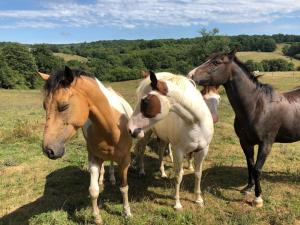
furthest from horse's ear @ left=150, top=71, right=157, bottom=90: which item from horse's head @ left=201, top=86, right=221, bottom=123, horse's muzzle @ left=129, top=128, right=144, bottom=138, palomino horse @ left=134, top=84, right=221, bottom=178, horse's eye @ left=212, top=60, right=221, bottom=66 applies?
horse's head @ left=201, top=86, right=221, bottom=123

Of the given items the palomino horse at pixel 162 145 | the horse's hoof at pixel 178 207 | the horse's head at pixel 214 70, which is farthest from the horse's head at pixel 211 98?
the horse's hoof at pixel 178 207

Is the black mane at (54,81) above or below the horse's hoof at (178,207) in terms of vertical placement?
above

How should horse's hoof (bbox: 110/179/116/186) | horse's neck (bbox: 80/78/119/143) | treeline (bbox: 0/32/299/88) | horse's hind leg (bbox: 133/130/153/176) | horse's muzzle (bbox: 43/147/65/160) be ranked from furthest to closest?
treeline (bbox: 0/32/299/88) → horse's hind leg (bbox: 133/130/153/176) → horse's hoof (bbox: 110/179/116/186) → horse's neck (bbox: 80/78/119/143) → horse's muzzle (bbox: 43/147/65/160)

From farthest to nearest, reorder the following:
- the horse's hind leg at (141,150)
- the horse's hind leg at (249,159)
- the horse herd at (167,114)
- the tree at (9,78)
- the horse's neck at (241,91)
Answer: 1. the tree at (9,78)
2. the horse's hind leg at (141,150)
3. the horse's hind leg at (249,159)
4. the horse's neck at (241,91)
5. the horse herd at (167,114)

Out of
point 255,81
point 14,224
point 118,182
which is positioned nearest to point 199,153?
point 255,81

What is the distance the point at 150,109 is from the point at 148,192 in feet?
7.59

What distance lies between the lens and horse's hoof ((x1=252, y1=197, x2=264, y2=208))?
5.90 metres

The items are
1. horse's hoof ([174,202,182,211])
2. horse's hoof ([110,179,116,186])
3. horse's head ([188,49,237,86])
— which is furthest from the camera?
horse's hoof ([110,179,116,186])

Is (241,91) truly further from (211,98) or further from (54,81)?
(54,81)

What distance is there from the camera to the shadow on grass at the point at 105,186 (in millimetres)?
5812

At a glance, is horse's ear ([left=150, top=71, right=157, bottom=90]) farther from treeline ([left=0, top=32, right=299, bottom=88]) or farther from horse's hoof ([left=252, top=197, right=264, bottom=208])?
treeline ([left=0, top=32, right=299, bottom=88])

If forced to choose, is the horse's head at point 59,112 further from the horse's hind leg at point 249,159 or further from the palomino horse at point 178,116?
the horse's hind leg at point 249,159

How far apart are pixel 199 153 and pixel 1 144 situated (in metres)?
6.67

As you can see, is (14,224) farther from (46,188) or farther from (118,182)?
(118,182)
